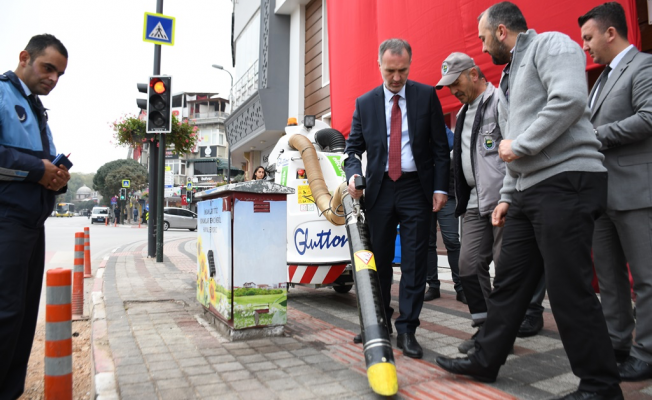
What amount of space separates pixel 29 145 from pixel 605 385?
124 inches

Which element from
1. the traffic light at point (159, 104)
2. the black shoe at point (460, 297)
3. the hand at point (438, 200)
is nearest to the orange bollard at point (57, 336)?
the hand at point (438, 200)

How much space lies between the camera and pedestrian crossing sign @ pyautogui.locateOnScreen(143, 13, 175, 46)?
985cm

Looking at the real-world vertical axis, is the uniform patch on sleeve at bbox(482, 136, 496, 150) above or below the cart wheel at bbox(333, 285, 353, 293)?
above

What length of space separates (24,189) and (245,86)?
1710 cm

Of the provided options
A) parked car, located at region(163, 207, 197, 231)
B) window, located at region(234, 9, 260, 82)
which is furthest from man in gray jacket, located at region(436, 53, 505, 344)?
parked car, located at region(163, 207, 197, 231)

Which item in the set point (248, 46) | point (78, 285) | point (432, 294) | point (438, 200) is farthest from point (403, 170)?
point (248, 46)

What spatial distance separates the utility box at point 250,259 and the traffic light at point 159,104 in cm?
601

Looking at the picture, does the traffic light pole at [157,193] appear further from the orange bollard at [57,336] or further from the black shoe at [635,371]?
the black shoe at [635,371]

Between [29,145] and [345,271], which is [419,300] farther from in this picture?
[29,145]

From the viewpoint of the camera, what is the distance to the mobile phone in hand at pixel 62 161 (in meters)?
2.71

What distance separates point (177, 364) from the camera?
3.12m

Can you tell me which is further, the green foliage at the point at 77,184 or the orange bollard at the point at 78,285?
the green foliage at the point at 77,184

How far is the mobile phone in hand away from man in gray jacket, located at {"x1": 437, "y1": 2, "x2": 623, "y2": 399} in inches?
95.2

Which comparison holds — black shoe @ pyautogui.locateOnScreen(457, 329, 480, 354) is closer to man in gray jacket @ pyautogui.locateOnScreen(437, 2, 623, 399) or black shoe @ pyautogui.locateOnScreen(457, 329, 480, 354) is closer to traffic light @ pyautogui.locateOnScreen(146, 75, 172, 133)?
man in gray jacket @ pyautogui.locateOnScreen(437, 2, 623, 399)
